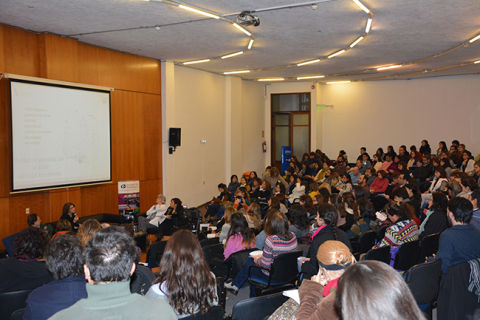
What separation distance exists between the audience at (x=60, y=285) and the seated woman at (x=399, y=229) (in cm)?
344

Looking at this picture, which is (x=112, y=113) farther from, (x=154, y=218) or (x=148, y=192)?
(x=154, y=218)

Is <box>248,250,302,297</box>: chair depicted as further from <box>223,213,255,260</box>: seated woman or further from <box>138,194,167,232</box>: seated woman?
<box>138,194,167,232</box>: seated woman

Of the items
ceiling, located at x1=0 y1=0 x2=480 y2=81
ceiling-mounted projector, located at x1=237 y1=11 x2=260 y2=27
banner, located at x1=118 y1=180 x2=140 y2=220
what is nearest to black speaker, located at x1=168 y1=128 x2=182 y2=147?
banner, located at x1=118 y1=180 x2=140 y2=220

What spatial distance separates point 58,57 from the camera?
22.7 ft

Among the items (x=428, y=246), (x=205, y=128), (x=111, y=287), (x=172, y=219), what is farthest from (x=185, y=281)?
(x=205, y=128)

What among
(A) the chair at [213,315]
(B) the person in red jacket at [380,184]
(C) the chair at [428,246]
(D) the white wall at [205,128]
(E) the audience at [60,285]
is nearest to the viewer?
(E) the audience at [60,285]

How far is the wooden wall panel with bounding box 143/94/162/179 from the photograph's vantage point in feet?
30.6

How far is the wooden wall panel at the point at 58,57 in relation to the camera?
22.1ft

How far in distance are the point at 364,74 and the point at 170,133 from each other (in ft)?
24.2

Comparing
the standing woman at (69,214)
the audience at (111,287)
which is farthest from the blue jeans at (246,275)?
the standing woman at (69,214)

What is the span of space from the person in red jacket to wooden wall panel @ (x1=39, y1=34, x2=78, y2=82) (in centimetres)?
762

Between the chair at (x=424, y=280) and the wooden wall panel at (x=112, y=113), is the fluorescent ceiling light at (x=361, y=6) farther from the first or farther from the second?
the wooden wall panel at (x=112, y=113)

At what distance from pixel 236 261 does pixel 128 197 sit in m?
4.88

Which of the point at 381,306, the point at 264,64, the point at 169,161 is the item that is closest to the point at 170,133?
the point at 169,161
